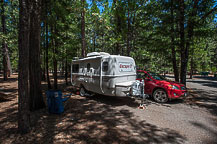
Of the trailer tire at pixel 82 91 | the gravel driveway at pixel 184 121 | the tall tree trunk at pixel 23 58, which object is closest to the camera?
the tall tree trunk at pixel 23 58

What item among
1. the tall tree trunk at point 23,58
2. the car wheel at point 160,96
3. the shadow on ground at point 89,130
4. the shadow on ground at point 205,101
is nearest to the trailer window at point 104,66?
the shadow on ground at point 89,130

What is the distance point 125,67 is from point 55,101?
4093mm

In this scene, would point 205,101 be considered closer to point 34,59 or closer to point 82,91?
point 82,91

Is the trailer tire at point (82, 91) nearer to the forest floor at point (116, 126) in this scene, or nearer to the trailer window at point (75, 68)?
the trailer window at point (75, 68)

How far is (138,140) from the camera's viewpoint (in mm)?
3150

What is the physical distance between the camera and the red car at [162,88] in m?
6.25

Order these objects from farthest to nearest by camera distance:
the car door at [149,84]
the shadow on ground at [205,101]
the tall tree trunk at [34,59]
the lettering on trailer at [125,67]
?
the car door at [149,84] < the lettering on trailer at [125,67] < the shadow on ground at [205,101] < the tall tree trunk at [34,59]

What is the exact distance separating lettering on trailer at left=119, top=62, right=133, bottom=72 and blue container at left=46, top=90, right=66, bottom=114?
3.39 metres

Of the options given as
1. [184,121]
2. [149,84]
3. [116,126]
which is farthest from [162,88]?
[116,126]

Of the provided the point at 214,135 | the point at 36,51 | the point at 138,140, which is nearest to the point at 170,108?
the point at 214,135

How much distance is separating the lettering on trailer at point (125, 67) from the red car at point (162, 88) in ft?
4.29

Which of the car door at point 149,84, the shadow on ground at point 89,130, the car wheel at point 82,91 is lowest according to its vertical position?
the shadow on ground at point 89,130

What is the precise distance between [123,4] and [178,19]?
16.4 ft

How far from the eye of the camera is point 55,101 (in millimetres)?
4754
